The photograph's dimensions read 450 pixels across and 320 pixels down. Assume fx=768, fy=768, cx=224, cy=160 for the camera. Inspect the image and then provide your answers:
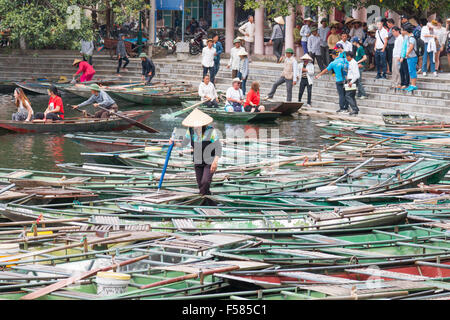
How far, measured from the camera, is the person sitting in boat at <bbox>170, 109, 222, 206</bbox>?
35.8 ft

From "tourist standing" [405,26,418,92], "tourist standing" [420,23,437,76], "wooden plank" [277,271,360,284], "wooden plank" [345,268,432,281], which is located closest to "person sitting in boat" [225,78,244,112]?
"tourist standing" [405,26,418,92]

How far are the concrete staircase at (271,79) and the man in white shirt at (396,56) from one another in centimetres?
29

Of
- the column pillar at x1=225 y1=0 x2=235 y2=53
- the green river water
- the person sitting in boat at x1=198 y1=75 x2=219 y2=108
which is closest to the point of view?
the green river water

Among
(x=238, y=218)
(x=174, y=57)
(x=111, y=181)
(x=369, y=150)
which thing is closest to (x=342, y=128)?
(x=369, y=150)

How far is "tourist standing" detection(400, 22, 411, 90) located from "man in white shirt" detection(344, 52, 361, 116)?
1.17 m

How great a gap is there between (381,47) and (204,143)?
1202 cm

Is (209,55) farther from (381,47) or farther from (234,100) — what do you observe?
(381,47)

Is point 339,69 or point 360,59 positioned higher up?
point 360,59

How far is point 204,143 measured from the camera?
11.0 metres

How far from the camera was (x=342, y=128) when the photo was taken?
59.7ft

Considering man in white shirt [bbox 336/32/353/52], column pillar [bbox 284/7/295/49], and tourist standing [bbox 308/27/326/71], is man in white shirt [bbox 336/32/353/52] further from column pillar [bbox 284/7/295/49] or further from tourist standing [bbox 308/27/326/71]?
column pillar [bbox 284/7/295/49]

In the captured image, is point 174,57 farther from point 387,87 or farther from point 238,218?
point 238,218

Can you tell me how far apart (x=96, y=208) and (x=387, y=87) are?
1278 centimetres

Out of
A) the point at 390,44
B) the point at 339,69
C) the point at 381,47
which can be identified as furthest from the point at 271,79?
the point at 339,69
